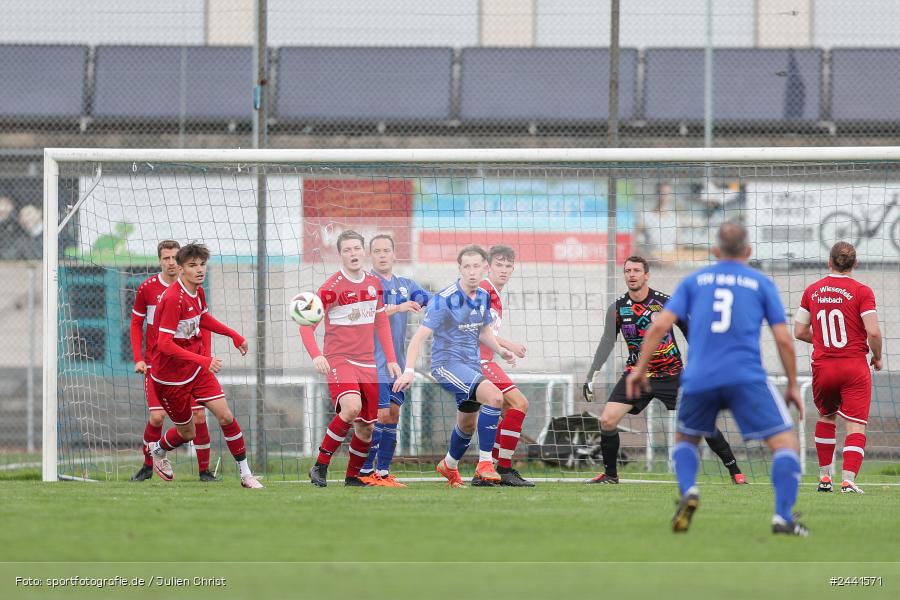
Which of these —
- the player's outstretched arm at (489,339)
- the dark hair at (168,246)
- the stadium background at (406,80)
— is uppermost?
the stadium background at (406,80)

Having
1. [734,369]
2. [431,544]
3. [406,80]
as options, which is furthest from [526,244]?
[431,544]

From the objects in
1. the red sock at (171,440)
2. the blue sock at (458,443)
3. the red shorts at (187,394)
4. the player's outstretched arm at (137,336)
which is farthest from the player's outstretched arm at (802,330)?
the player's outstretched arm at (137,336)

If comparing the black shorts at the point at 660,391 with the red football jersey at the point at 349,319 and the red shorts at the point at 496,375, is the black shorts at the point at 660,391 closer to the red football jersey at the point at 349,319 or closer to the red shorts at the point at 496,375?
the red shorts at the point at 496,375

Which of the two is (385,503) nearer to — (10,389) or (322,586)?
(322,586)

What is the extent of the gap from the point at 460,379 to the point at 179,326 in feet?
7.68

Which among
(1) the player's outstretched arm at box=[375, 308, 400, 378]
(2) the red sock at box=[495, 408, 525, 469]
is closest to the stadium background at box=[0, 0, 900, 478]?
(2) the red sock at box=[495, 408, 525, 469]

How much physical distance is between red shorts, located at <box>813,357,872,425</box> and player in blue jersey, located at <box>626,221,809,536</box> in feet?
11.3

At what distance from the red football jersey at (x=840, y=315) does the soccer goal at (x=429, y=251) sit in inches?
54.7

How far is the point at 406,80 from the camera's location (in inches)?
606

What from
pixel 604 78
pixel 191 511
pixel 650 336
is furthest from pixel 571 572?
pixel 604 78

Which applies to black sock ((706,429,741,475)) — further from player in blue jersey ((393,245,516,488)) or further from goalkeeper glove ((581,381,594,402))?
player in blue jersey ((393,245,516,488))

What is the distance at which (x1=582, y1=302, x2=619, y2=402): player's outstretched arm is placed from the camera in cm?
1112

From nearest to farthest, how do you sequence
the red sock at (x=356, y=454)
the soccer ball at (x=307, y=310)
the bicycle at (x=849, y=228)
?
the soccer ball at (x=307, y=310) → the red sock at (x=356, y=454) → the bicycle at (x=849, y=228)

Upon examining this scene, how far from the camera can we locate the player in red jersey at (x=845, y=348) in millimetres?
9953
